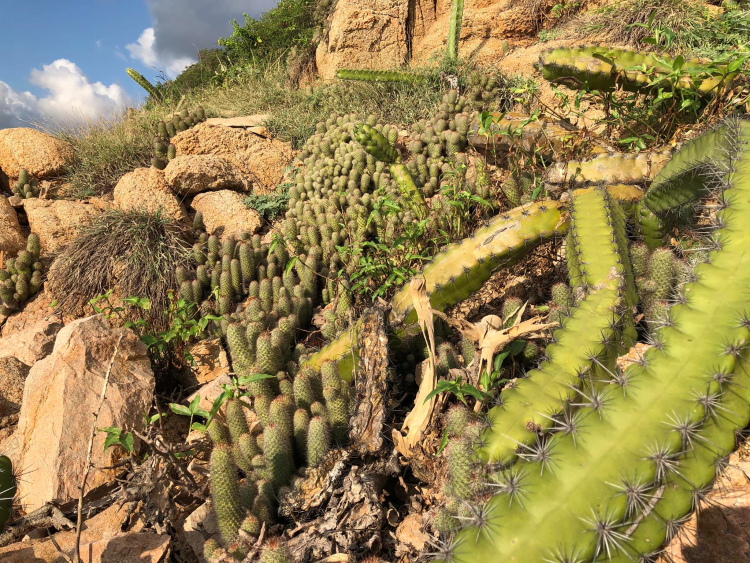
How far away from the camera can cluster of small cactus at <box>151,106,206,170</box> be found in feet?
20.0

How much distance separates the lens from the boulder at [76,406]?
2631mm

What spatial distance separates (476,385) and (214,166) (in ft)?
14.4

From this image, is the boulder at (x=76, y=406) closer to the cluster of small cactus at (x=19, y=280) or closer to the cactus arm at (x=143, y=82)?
the cluster of small cactus at (x=19, y=280)

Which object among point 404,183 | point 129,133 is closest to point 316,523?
point 404,183

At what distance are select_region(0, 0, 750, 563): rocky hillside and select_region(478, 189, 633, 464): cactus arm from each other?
0.01 m

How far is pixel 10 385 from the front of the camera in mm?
3754

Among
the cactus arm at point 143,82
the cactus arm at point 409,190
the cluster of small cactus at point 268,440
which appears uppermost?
the cactus arm at point 143,82

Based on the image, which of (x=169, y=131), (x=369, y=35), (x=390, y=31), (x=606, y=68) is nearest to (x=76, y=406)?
(x=606, y=68)

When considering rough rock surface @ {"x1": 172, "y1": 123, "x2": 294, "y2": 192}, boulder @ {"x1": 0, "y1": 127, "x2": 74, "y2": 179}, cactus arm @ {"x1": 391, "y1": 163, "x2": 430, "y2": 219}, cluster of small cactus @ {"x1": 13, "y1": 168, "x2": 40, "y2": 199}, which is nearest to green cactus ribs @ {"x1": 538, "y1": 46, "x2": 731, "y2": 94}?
cactus arm @ {"x1": 391, "y1": 163, "x2": 430, "y2": 219}

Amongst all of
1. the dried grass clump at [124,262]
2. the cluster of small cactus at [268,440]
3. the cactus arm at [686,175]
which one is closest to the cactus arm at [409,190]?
the cactus arm at [686,175]

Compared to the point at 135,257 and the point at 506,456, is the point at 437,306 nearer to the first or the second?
the point at 506,456

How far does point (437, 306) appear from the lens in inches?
111

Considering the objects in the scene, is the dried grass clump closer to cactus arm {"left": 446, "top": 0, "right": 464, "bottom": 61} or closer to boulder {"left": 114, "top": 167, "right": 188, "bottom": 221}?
boulder {"left": 114, "top": 167, "right": 188, "bottom": 221}

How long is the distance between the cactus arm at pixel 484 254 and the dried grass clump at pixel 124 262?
2662 mm
